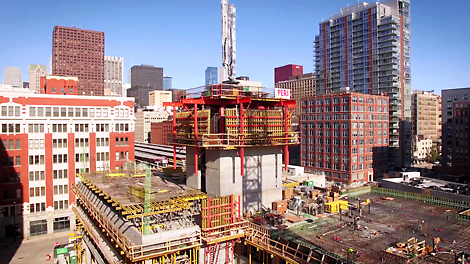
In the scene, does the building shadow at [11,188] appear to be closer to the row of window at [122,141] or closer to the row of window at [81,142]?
the row of window at [81,142]

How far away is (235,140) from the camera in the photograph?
33000 millimetres

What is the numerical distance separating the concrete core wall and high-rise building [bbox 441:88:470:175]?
Result: 97615 millimetres

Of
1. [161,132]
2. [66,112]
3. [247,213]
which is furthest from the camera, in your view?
[161,132]

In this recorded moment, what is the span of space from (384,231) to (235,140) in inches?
606

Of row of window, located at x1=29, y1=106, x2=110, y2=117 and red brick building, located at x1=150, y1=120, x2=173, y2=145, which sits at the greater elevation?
row of window, located at x1=29, y1=106, x2=110, y2=117

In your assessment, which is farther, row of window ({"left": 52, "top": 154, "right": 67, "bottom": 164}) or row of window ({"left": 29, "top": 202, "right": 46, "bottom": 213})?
row of window ({"left": 52, "top": 154, "right": 67, "bottom": 164})

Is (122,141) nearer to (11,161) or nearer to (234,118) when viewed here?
(11,161)

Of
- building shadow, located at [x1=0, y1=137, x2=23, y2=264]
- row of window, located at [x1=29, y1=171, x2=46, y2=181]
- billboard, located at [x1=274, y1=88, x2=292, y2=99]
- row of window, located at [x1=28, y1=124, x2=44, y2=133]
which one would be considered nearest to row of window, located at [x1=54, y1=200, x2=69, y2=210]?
row of window, located at [x1=29, y1=171, x2=46, y2=181]

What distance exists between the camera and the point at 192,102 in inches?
1396

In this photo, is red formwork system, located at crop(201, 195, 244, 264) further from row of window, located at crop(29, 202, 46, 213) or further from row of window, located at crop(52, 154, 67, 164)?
row of window, located at crop(29, 202, 46, 213)

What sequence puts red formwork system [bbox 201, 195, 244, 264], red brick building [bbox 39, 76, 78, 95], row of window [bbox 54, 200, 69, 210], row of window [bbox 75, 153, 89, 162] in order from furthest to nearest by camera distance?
red brick building [bbox 39, 76, 78, 95], row of window [bbox 75, 153, 89, 162], row of window [bbox 54, 200, 69, 210], red formwork system [bbox 201, 195, 244, 264]

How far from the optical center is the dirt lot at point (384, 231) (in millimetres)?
26156

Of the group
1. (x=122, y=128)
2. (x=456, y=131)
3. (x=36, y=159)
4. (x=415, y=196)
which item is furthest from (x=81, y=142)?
(x=456, y=131)

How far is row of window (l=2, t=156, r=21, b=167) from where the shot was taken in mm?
64062
